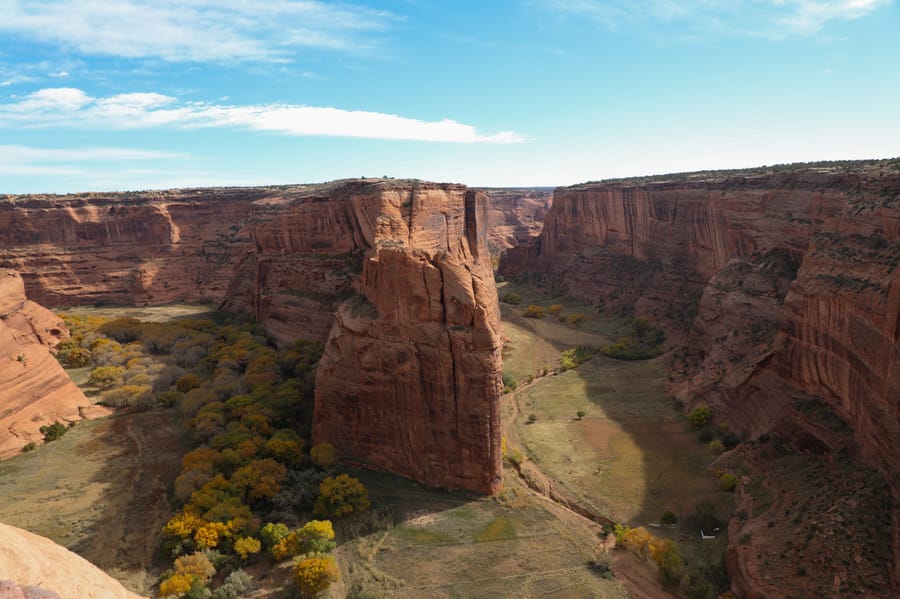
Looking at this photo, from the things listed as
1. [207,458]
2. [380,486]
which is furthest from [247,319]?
[380,486]

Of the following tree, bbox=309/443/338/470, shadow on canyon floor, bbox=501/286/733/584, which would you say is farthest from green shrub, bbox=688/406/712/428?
tree, bbox=309/443/338/470

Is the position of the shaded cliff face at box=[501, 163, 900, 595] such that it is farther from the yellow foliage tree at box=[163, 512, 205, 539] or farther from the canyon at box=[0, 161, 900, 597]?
the yellow foliage tree at box=[163, 512, 205, 539]

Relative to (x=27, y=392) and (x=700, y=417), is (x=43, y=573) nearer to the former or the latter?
(x=27, y=392)

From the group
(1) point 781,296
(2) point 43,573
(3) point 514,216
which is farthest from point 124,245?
(3) point 514,216

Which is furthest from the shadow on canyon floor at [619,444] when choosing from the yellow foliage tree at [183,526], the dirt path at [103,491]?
the dirt path at [103,491]

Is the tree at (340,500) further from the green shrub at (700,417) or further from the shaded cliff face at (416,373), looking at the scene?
the green shrub at (700,417)
